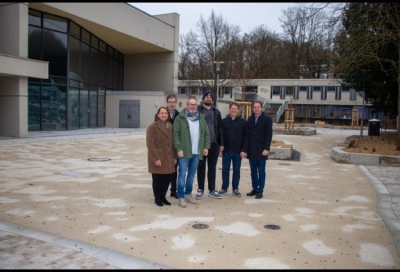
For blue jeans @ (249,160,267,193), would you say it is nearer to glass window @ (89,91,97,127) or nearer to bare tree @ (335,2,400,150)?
bare tree @ (335,2,400,150)

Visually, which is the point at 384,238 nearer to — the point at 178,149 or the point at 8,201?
the point at 178,149

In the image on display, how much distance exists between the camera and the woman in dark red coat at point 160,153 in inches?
242

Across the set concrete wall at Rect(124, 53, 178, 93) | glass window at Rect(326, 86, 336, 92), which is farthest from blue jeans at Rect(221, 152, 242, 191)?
glass window at Rect(326, 86, 336, 92)

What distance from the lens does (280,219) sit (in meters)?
5.64

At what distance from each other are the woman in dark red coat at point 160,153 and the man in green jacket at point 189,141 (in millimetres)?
142

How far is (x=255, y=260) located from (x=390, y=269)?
1.42m

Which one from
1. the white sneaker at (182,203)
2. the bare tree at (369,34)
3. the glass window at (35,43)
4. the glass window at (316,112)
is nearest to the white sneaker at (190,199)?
the white sneaker at (182,203)

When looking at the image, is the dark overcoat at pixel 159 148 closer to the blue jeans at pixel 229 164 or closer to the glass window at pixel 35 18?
the blue jeans at pixel 229 164

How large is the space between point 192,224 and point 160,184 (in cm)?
127

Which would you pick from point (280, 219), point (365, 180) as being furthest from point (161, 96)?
point (280, 219)

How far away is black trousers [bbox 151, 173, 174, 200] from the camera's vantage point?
6297 millimetres

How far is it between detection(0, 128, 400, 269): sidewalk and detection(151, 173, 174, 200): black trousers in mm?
238

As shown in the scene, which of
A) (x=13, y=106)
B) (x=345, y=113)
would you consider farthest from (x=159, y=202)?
(x=345, y=113)

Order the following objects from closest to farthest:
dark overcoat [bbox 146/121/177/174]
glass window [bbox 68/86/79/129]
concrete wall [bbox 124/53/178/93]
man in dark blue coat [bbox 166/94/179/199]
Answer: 1. dark overcoat [bbox 146/121/177/174]
2. man in dark blue coat [bbox 166/94/179/199]
3. glass window [bbox 68/86/79/129]
4. concrete wall [bbox 124/53/178/93]
